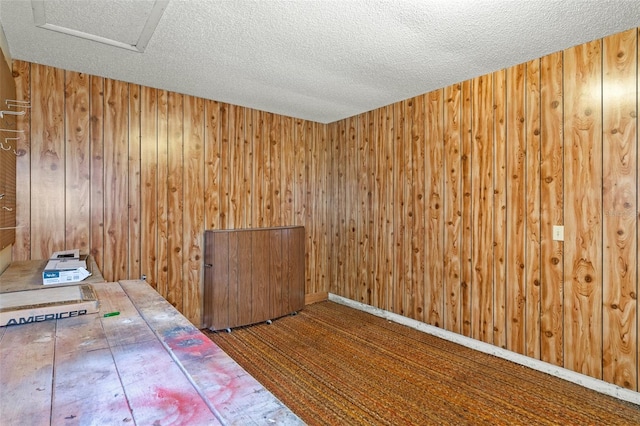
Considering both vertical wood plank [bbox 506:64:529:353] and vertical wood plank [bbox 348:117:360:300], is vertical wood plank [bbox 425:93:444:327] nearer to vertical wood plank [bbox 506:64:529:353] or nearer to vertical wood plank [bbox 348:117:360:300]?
vertical wood plank [bbox 506:64:529:353]

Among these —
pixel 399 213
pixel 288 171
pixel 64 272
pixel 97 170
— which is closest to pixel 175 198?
pixel 97 170

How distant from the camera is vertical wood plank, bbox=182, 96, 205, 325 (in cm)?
365

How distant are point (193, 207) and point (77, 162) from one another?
110 centimetres

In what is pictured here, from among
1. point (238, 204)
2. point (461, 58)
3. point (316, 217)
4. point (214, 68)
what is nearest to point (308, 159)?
point (316, 217)

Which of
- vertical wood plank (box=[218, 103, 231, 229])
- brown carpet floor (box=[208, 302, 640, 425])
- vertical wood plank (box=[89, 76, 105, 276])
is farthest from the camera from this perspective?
vertical wood plank (box=[218, 103, 231, 229])

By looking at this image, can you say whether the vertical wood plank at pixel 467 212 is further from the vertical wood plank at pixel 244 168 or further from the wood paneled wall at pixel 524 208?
the vertical wood plank at pixel 244 168

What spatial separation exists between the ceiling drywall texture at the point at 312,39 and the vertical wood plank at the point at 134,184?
0.23 metres

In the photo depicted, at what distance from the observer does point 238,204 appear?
13.2 feet

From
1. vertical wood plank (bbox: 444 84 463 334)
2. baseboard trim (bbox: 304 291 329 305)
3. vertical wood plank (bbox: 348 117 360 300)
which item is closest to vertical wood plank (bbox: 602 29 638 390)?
vertical wood plank (bbox: 444 84 463 334)

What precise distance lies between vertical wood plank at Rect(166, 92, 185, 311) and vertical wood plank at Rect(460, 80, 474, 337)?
286 centimetres

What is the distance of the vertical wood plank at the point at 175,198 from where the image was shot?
355 cm

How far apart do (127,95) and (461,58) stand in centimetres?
305

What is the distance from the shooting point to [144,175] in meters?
3.41

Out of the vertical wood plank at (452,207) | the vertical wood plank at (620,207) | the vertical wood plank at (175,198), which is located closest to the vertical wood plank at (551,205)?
the vertical wood plank at (620,207)
